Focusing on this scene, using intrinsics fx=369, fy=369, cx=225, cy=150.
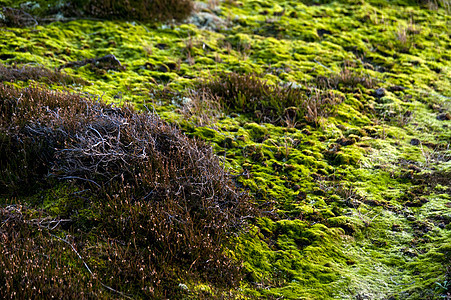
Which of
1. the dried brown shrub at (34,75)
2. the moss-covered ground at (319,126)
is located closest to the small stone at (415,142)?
the moss-covered ground at (319,126)

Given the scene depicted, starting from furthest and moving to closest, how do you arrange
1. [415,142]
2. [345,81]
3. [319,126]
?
[345,81], [319,126], [415,142]

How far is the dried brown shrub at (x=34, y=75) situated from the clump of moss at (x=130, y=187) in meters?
1.23

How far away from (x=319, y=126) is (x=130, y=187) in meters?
3.67

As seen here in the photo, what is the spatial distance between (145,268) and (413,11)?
1093cm

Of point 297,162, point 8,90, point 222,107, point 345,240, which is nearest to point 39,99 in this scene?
point 8,90

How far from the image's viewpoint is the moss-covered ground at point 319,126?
4074 mm

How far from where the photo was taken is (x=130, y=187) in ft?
13.7

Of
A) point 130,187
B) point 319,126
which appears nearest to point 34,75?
point 130,187

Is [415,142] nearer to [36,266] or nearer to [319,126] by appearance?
[319,126]

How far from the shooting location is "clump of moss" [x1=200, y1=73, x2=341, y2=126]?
21.9ft

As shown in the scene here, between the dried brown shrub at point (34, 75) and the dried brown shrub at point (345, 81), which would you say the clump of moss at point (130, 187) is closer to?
the dried brown shrub at point (34, 75)

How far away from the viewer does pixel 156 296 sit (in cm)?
334

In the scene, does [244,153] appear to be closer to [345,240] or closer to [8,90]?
[345,240]

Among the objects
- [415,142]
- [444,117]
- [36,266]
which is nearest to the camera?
[36,266]
